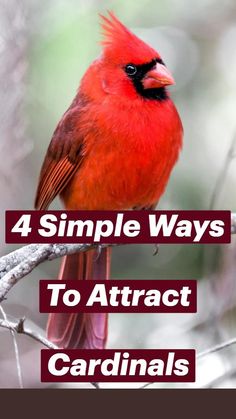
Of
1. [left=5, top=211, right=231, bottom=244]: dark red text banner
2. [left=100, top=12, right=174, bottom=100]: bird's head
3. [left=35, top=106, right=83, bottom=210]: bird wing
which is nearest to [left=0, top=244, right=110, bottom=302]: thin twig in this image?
[left=5, top=211, right=231, bottom=244]: dark red text banner

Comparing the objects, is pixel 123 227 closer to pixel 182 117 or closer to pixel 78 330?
pixel 78 330

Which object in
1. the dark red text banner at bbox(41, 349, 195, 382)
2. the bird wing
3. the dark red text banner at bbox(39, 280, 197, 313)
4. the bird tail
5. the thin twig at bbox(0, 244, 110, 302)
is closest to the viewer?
→ the thin twig at bbox(0, 244, 110, 302)

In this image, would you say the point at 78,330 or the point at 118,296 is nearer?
the point at 118,296

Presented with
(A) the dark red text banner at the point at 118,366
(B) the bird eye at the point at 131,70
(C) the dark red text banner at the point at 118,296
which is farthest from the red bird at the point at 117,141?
(A) the dark red text banner at the point at 118,366

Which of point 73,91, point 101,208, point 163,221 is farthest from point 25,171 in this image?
point 163,221

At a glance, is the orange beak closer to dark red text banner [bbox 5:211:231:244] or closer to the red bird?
the red bird

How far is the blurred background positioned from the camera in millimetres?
3402

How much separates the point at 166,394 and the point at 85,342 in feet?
2.79

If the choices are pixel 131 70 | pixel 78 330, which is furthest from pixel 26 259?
pixel 131 70

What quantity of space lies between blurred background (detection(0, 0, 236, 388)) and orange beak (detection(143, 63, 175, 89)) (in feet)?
1.51

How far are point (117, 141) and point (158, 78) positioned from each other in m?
0.28

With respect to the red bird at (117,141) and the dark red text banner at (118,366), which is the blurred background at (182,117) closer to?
the red bird at (117,141)

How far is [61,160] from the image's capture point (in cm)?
348

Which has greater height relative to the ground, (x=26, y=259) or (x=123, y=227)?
(x=123, y=227)
